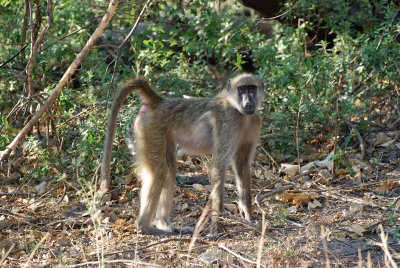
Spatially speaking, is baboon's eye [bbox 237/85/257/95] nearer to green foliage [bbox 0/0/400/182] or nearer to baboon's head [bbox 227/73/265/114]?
baboon's head [bbox 227/73/265/114]

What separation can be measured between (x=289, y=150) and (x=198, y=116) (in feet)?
5.54

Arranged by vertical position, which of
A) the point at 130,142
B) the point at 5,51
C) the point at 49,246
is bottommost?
the point at 49,246

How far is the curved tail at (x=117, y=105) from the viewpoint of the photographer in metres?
5.39

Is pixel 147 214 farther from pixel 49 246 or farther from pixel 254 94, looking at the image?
pixel 254 94

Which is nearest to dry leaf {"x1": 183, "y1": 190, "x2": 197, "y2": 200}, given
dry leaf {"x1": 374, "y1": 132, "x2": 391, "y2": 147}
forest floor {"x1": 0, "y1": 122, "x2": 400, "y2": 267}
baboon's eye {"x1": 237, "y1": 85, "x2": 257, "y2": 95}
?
forest floor {"x1": 0, "y1": 122, "x2": 400, "y2": 267}

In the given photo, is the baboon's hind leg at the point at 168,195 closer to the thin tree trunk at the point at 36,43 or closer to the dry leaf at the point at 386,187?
the thin tree trunk at the point at 36,43

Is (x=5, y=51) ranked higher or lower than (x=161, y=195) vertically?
higher

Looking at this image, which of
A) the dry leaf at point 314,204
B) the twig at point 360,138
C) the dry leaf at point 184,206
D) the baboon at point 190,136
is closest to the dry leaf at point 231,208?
the baboon at point 190,136

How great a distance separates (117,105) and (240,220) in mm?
1422

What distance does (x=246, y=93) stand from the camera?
5.79m

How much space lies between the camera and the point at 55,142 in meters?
6.72

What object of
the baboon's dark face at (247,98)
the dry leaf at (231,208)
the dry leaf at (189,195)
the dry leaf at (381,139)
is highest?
the baboon's dark face at (247,98)

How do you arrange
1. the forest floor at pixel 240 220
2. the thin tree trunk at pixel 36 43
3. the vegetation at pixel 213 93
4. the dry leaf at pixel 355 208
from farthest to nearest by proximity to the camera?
the vegetation at pixel 213 93 < the dry leaf at pixel 355 208 < the thin tree trunk at pixel 36 43 < the forest floor at pixel 240 220

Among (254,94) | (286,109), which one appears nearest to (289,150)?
(286,109)
